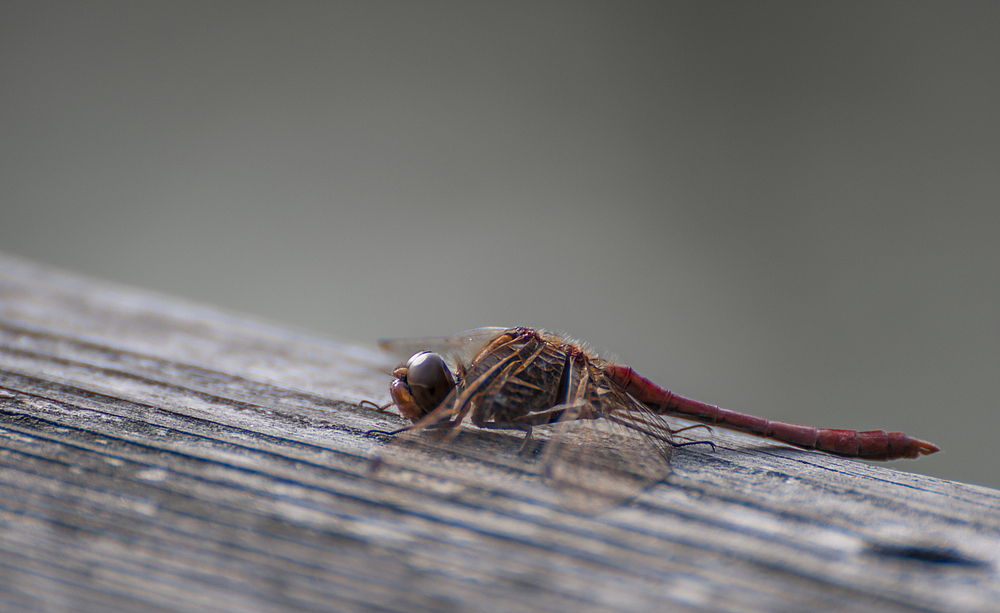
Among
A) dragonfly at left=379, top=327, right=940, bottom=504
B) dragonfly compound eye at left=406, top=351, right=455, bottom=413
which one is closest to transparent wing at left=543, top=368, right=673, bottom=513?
dragonfly at left=379, top=327, right=940, bottom=504

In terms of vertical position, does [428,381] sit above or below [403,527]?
above

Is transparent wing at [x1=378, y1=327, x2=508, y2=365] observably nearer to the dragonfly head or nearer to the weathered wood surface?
the dragonfly head

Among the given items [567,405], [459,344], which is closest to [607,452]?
[567,405]

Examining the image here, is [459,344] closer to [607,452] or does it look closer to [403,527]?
[607,452]

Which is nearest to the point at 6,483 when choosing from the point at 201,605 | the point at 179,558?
the point at 179,558

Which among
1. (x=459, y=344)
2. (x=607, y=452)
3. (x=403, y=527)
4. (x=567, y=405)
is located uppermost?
(x=459, y=344)

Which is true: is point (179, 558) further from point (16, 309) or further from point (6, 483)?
point (16, 309)

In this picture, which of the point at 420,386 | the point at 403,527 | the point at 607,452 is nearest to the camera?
the point at 403,527
